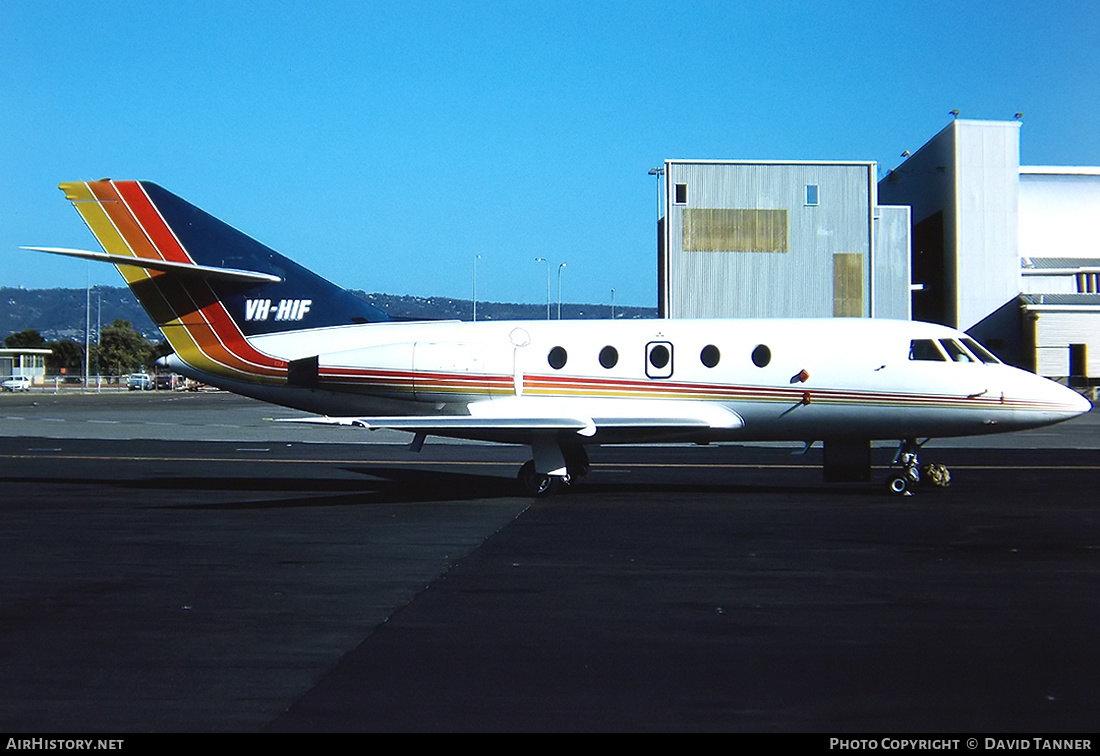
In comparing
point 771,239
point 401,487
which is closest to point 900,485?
point 401,487

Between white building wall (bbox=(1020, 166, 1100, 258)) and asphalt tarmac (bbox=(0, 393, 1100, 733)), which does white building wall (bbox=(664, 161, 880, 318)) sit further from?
asphalt tarmac (bbox=(0, 393, 1100, 733))

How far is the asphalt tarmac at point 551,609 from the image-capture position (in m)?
5.84

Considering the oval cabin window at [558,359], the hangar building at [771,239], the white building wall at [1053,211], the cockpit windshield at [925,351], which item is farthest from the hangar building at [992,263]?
the oval cabin window at [558,359]

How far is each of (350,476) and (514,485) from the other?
369cm

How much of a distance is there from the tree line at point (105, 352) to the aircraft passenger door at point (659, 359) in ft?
432

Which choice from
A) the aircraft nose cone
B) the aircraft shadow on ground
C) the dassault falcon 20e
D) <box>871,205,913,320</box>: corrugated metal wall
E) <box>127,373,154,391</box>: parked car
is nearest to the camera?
the aircraft nose cone

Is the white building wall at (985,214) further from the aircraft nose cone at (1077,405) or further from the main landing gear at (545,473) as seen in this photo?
the main landing gear at (545,473)

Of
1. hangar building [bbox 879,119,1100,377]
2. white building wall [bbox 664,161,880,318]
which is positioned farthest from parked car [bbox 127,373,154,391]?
hangar building [bbox 879,119,1100,377]

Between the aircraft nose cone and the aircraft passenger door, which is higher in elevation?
the aircraft passenger door

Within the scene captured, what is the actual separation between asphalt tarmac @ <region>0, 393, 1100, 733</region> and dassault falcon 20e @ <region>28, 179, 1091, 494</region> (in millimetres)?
Answer: 1144

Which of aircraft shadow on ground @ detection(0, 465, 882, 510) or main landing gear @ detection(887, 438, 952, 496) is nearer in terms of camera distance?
aircraft shadow on ground @ detection(0, 465, 882, 510)

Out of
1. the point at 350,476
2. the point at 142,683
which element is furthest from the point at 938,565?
the point at 350,476

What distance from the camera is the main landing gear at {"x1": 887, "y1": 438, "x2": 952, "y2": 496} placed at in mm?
16516

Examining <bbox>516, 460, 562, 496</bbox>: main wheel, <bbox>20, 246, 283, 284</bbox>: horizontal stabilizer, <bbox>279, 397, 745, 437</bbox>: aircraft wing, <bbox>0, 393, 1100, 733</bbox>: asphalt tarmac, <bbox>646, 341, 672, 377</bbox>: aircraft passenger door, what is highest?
<bbox>20, 246, 283, 284</bbox>: horizontal stabilizer
